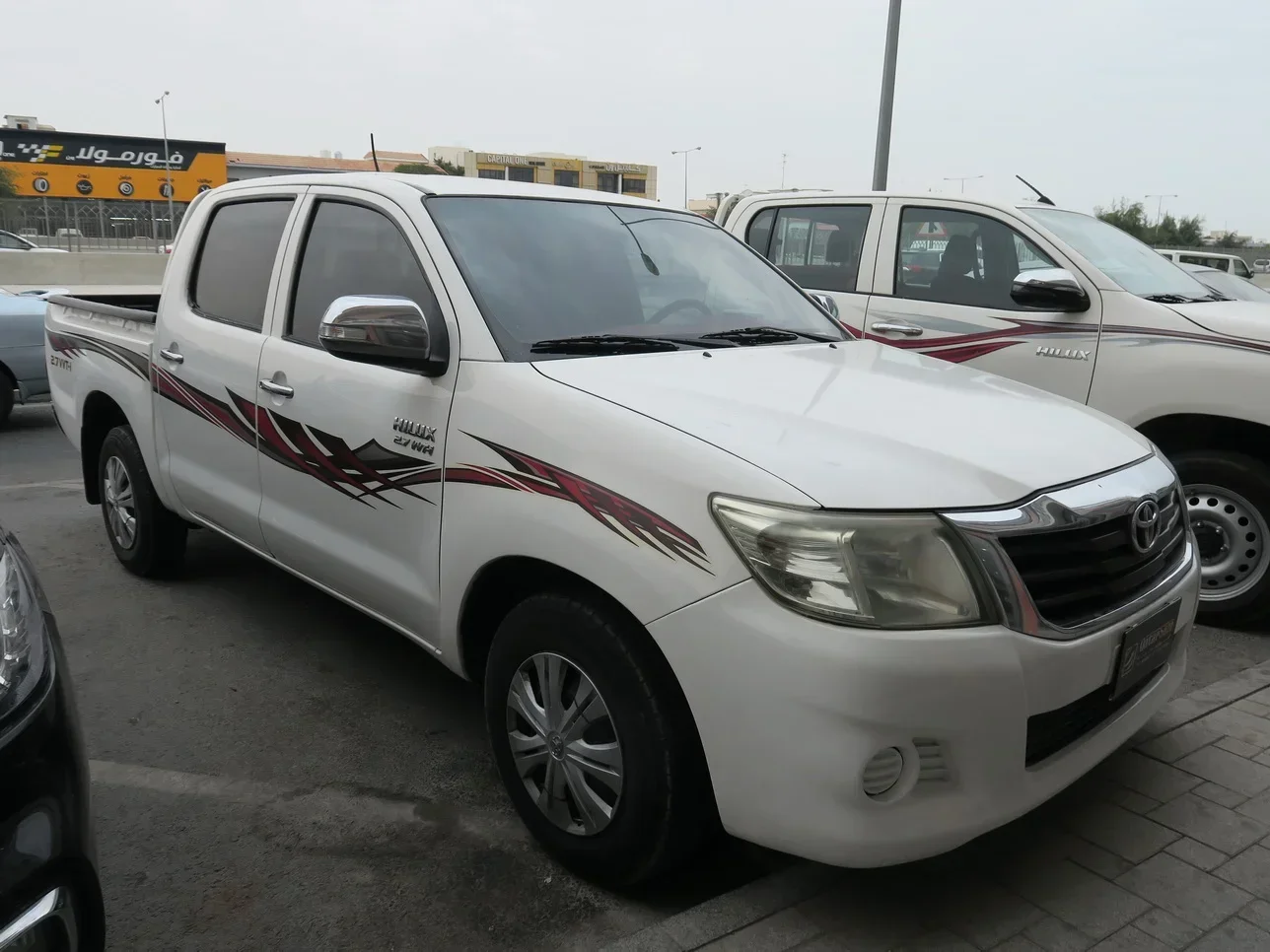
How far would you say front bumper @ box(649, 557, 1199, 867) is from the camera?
2.07 meters

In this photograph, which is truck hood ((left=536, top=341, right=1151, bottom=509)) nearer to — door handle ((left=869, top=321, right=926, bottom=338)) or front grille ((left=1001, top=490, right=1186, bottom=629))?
front grille ((left=1001, top=490, right=1186, bottom=629))

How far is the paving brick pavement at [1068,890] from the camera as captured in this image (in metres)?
2.33

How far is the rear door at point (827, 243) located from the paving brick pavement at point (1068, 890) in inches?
134

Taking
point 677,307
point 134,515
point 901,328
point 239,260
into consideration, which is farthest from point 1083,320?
point 134,515

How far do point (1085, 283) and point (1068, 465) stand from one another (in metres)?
2.90

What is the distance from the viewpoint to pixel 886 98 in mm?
12414

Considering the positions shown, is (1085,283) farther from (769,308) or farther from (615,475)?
(615,475)

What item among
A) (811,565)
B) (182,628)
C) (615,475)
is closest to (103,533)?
(182,628)

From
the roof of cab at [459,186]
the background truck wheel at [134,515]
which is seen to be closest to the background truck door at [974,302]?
the roof of cab at [459,186]

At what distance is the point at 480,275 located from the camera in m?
3.07

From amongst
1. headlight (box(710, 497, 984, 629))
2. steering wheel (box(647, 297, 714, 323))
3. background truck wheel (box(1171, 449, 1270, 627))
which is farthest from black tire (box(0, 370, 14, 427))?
background truck wheel (box(1171, 449, 1270, 627))

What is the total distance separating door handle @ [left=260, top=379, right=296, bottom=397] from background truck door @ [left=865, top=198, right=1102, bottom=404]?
330 centimetres

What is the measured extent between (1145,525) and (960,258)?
3354mm

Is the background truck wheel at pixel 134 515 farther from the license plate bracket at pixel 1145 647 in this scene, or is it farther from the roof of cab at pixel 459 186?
the license plate bracket at pixel 1145 647
